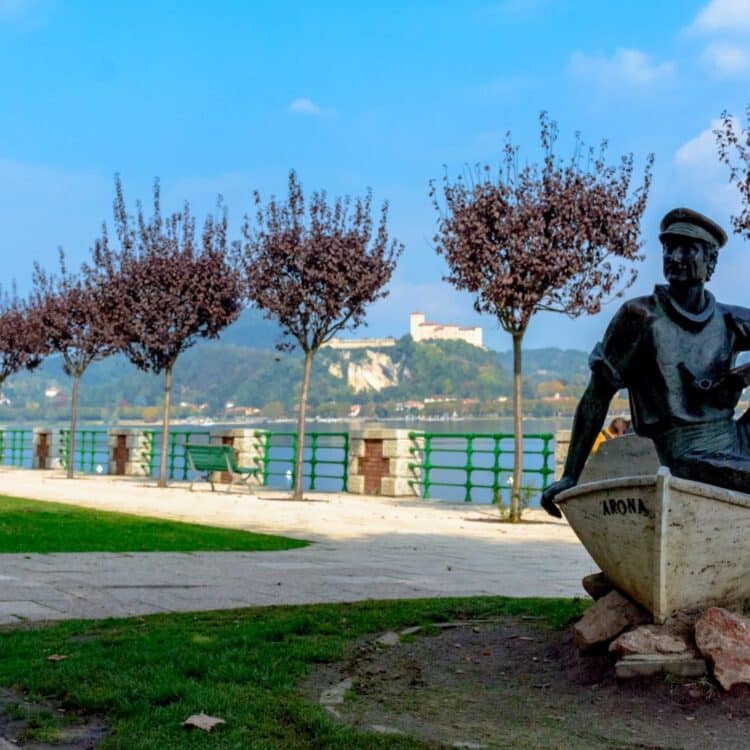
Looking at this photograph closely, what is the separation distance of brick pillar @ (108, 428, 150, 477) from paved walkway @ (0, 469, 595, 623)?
495 inches

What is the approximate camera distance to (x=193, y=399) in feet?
400

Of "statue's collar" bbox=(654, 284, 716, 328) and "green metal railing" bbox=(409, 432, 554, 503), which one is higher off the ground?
"statue's collar" bbox=(654, 284, 716, 328)

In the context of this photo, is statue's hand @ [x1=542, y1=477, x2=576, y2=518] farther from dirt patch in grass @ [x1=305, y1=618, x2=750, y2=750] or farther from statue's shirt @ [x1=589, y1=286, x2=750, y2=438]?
dirt patch in grass @ [x1=305, y1=618, x2=750, y2=750]

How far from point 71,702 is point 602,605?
8.12ft

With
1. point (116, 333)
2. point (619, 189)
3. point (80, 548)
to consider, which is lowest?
point (80, 548)

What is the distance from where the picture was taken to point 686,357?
5559 millimetres

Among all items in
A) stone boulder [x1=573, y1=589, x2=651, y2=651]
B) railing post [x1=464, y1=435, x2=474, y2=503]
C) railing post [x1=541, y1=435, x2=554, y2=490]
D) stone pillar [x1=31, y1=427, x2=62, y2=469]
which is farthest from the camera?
stone pillar [x1=31, y1=427, x2=62, y2=469]

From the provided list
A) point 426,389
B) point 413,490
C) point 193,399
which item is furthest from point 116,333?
point 193,399

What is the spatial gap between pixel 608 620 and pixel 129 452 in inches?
1065

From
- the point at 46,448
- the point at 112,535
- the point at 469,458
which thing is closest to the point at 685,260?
the point at 112,535

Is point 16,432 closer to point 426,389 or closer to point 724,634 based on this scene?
point 724,634

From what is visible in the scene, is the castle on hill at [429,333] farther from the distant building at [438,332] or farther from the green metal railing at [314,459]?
the green metal railing at [314,459]

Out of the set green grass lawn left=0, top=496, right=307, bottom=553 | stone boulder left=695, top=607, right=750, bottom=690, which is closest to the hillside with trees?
green grass lawn left=0, top=496, right=307, bottom=553

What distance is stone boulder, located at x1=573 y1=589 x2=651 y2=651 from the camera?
17.9 feet
